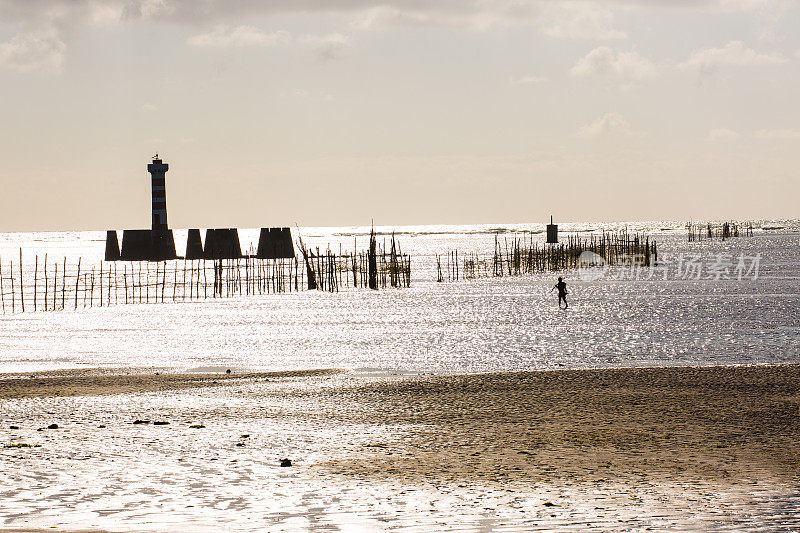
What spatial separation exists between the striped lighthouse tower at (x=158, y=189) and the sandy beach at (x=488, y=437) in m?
79.0

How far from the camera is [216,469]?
37.9ft

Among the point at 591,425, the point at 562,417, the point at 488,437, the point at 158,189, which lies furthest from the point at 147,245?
the point at 488,437

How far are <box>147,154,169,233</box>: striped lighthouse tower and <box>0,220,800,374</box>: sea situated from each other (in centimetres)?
4243

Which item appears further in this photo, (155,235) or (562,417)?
(155,235)

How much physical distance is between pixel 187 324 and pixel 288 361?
14.4 meters

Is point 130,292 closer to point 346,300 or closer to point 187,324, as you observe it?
point 346,300

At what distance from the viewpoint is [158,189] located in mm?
98875

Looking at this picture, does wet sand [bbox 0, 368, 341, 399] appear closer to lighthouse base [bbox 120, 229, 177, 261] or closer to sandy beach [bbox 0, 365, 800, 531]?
sandy beach [bbox 0, 365, 800, 531]

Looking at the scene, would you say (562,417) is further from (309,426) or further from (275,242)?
(275,242)

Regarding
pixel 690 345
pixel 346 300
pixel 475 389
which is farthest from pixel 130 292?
pixel 475 389

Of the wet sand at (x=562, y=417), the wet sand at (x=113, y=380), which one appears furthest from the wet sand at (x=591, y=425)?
the wet sand at (x=113, y=380)

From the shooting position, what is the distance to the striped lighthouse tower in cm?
9783

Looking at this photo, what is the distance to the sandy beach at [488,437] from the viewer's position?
32.2 feet

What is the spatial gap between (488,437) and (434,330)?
20.5 metres
